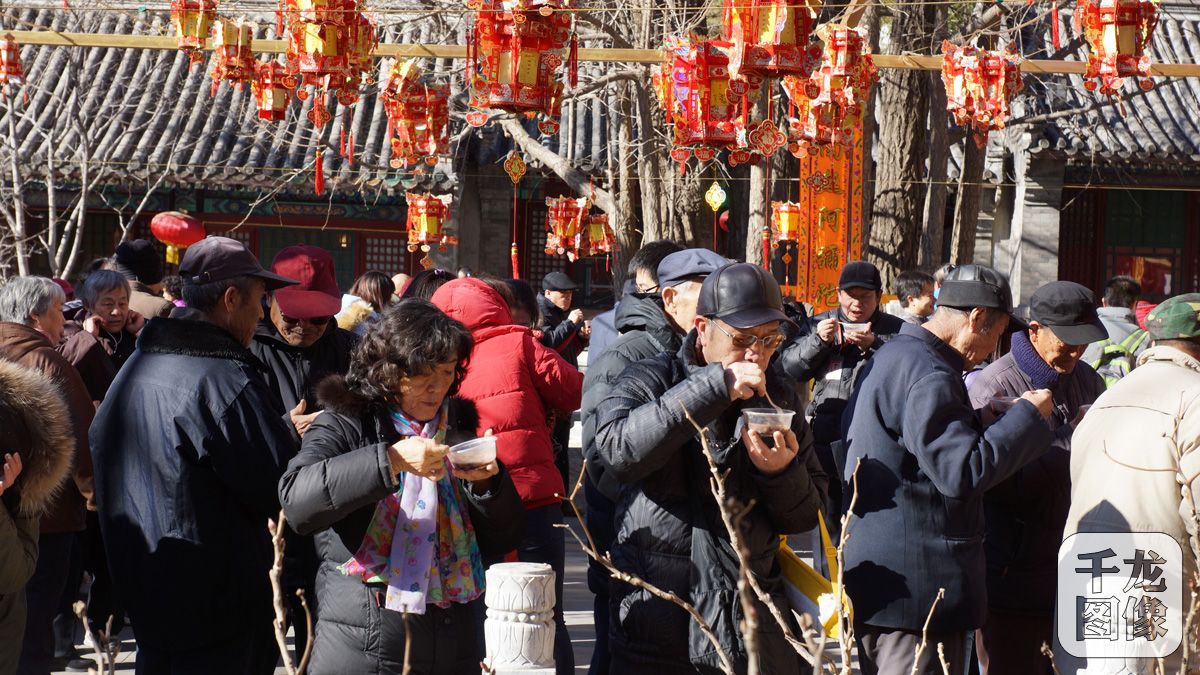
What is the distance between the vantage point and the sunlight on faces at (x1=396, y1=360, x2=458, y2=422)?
336cm

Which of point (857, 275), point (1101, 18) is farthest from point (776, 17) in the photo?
point (1101, 18)

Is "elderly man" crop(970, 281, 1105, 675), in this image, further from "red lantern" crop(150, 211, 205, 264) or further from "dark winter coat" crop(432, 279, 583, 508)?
"red lantern" crop(150, 211, 205, 264)

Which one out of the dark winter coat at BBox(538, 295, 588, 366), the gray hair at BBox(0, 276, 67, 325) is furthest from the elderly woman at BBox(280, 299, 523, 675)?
the dark winter coat at BBox(538, 295, 588, 366)

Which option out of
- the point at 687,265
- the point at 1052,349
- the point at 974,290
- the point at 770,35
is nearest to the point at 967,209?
the point at 770,35

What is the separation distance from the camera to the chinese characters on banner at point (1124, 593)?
3912 millimetres

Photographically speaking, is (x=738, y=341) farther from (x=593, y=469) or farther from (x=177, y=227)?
(x=177, y=227)

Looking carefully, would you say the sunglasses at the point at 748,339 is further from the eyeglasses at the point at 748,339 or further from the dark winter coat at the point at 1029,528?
the dark winter coat at the point at 1029,528

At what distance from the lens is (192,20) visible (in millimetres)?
9219

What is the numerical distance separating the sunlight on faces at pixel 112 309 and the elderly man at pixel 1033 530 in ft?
14.1

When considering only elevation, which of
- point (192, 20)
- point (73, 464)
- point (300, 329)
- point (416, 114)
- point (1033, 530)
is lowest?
point (1033, 530)

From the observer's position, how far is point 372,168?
51.8 feet

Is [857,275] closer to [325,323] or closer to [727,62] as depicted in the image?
[727,62]

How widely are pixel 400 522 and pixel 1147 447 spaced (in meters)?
2.16

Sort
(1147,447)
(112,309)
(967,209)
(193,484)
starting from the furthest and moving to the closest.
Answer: (967,209) < (112,309) < (1147,447) < (193,484)
